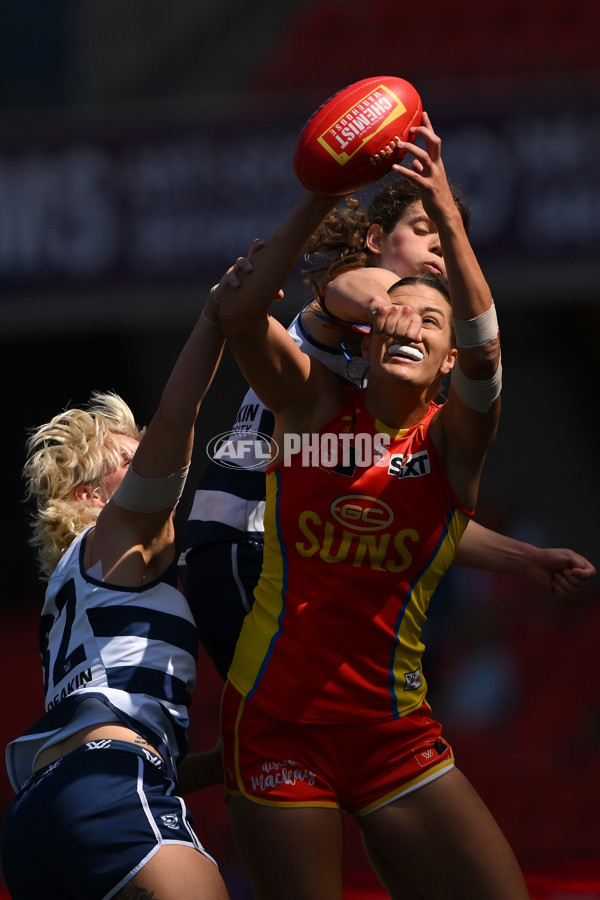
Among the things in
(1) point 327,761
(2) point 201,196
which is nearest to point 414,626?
(1) point 327,761

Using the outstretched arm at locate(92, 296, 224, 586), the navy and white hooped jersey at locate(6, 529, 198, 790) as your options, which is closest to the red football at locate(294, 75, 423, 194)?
the outstretched arm at locate(92, 296, 224, 586)

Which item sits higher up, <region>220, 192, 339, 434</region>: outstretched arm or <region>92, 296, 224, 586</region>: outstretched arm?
<region>220, 192, 339, 434</region>: outstretched arm

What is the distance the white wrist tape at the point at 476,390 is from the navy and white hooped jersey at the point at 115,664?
0.73 meters

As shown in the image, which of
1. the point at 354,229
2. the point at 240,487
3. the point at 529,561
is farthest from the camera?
the point at 354,229

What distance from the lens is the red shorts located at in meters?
2.32

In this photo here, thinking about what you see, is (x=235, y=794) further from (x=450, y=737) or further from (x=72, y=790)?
(x=450, y=737)

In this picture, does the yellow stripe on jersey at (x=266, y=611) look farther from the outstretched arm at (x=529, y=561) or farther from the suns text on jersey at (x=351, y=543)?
the outstretched arm at (x=529, y=561)

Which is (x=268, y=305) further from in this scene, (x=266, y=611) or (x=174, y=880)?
(x=174, y=880)

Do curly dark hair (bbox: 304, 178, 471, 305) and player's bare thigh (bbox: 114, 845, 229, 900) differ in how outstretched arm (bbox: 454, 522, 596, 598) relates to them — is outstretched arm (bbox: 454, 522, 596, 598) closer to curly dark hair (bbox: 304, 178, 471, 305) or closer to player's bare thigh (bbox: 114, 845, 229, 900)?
curly dark hair (bbox: 304, 178, 471, 305)

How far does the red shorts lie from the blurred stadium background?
11.2ft

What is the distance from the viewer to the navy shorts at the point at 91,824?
6.71 feet

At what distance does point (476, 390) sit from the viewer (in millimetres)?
2254

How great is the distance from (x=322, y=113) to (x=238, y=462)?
91 cm

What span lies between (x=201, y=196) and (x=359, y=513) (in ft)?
16.2
